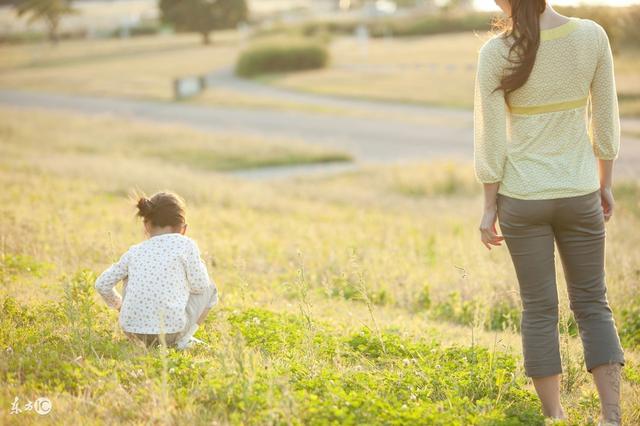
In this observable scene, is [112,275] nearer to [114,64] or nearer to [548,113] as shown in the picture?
[548,113]

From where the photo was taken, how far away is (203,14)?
63000 mm

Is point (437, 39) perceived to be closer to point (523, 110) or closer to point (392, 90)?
point (392, 90)

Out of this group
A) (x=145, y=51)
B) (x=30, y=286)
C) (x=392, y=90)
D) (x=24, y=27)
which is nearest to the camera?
(x=30, y=286)

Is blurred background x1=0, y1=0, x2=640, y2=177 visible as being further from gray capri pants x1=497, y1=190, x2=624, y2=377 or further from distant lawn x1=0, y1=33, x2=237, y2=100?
gray capri pants x1=497, y1=190, x2=624, y2=377

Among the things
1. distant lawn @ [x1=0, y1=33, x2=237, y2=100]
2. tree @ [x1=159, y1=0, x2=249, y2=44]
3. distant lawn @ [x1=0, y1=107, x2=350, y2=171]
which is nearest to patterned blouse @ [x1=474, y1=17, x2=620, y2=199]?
distant lawn @ [x1=0, y1=107, x2=350, y2=171]

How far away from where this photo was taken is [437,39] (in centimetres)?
6012

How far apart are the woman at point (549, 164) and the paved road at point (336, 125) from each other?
11.6m

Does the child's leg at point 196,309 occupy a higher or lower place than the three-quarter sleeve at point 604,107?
lower

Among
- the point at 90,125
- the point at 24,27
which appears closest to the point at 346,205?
the point at 90,125

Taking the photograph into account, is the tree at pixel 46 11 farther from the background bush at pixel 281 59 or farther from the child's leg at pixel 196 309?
the child's leg at pixel 196 309

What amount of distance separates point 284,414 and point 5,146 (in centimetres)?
1540

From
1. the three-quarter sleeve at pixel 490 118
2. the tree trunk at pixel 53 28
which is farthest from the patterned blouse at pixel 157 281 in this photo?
the tree trunk at pixel 53 28

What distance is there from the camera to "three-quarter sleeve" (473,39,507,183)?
342 cm

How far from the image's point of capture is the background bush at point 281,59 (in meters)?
42.2
